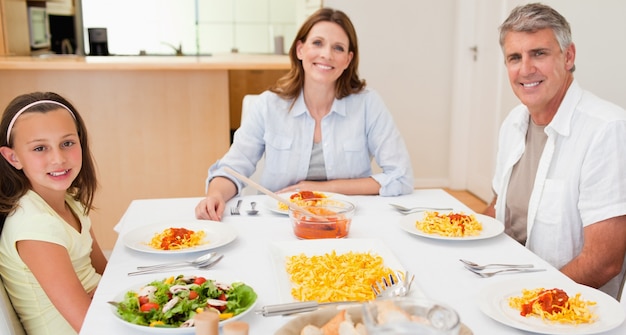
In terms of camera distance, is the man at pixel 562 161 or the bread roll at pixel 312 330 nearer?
the bread roll at pixel 312 330

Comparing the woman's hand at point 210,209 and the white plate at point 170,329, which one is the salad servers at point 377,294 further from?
the woman's hand at point 210,209

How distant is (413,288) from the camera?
48.1 inches

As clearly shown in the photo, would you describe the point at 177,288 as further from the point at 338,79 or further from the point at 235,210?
the point at 338,79

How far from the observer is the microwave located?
19.0ft

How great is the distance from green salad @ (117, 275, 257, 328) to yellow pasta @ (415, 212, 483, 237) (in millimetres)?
601

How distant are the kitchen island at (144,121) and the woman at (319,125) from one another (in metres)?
1.16

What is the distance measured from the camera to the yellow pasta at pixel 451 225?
1.54m

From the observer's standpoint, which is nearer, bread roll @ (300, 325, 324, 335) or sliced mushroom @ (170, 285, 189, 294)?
bread roll @ (300, 325, 324, 335)

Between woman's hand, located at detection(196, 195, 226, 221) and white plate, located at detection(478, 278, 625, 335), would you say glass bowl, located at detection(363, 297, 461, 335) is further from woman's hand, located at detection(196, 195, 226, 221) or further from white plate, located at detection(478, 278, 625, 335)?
woman's hand, located at detection(196, 195, 226, 221)

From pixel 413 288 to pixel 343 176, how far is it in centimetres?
119

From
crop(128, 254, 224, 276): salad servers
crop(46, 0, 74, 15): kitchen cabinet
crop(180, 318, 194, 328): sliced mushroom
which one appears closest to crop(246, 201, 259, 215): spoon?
crop(128, 254, 224, 276): salad servers

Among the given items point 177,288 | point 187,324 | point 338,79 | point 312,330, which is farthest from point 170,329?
point 338,79

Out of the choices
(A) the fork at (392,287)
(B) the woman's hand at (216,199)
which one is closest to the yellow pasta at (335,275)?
(A) the fork at (392,287)

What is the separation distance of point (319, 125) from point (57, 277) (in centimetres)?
128
